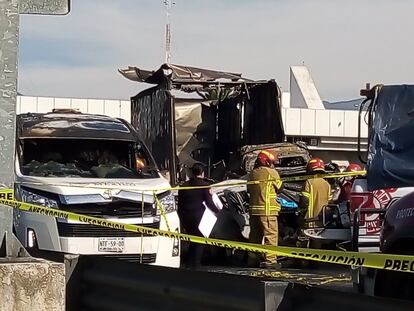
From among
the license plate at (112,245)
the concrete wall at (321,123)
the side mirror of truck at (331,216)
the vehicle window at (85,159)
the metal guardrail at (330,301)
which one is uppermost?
the metal guardrail at (330,301)

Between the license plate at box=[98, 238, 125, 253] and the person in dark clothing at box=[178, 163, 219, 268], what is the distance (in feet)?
10.2

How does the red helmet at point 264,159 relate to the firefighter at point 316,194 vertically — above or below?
above

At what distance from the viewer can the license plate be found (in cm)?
1081

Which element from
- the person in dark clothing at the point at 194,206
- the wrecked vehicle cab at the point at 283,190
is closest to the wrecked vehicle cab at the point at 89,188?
the person in dark clothing at the point at 194,206

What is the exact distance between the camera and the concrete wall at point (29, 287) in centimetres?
596

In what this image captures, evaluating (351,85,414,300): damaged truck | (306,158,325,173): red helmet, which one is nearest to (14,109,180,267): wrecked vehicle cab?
(351,85,414,300): damaged truck

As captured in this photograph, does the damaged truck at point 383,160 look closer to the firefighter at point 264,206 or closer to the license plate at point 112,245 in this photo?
the license plate at point 112,245

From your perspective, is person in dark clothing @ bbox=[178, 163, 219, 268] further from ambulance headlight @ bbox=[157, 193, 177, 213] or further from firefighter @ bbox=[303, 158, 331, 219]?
ambulance headlight @ bbox=[157, 193, 177, 213]

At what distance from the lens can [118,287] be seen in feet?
20.2

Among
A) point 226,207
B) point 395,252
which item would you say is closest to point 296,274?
point 226,207

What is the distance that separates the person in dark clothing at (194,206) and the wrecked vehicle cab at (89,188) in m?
1.57

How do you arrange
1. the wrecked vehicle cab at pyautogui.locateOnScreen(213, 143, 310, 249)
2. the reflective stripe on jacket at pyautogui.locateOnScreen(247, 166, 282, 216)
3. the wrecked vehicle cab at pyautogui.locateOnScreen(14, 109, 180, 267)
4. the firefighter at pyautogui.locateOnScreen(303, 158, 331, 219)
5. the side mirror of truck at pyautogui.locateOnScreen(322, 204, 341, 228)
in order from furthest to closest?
the wrecked vehicle cab at pyautogui.locateOnScreen(213, 143, 310, 249), the firefighter at pyautogui.locateOnScreen(303, 158, 331, 219), the reflective stripe on jacket at pyautogui.locateOnScreen(247, 166, 282, 216), the side mirror of truck at pyautogui.locateOnScreen(322, 204, 341, 228), the wrecked vehicle cab at pyautogui.locateOnScreen(14, 109, 180, 267)

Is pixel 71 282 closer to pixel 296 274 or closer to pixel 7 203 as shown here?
pixel 7 203

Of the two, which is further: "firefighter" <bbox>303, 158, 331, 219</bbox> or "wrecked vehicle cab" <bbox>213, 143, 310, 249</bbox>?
"wrecked vehicle cab" <bbox>213, 143, 310, 249</bbox>
